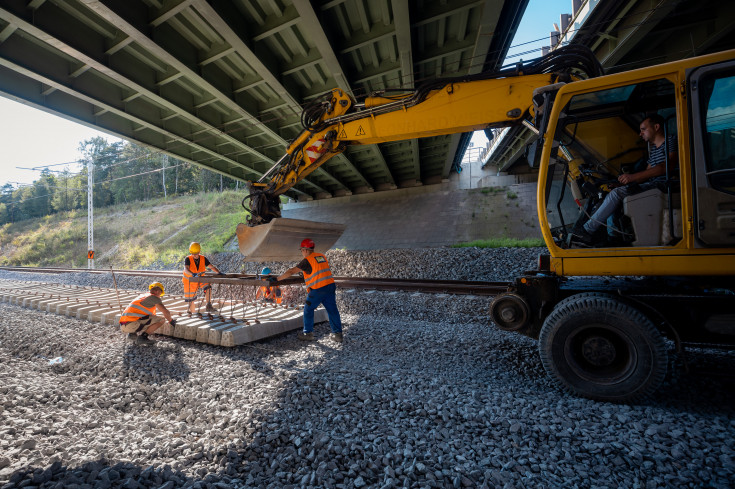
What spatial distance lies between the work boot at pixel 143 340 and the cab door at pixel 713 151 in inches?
265

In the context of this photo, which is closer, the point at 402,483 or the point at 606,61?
the point at 402,483

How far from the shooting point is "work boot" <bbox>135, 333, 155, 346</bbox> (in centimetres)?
475

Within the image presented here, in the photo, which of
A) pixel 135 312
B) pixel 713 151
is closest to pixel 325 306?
pixel 135 312

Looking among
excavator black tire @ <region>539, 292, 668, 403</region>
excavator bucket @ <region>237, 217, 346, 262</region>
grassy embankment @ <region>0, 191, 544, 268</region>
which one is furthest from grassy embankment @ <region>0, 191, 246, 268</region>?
excavator black tire @ <region>539, 292, 668, 403</region>

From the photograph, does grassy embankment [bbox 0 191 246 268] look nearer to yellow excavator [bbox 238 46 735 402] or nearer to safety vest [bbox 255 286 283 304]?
safety vest [bbox 255 286 283 304]

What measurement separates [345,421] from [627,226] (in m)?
3.26

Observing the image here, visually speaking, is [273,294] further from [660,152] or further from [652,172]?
[660,152]

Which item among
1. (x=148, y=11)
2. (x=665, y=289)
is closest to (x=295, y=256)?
(x=148, y=11)

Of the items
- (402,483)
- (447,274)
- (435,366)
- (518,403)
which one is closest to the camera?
(402,483)

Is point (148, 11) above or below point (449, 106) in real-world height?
above

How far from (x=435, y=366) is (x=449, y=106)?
3659mm

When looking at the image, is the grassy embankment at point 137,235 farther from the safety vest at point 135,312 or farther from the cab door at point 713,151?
the cab door at point 713,151

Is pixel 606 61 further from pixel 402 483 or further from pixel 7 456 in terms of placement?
pixel 7 456

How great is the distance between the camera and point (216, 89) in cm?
676
